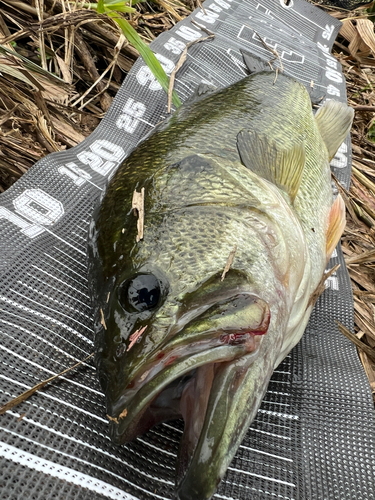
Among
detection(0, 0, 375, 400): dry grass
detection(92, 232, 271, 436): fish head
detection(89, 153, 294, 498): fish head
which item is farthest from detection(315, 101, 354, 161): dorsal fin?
detection(92, 232, 271, 436): fish head

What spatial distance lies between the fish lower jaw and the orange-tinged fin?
1.05m

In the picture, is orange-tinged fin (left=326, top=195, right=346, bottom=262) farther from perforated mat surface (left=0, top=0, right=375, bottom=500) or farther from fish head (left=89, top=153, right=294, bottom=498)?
fish head (left=89, top=153, right=294, bottom=498)

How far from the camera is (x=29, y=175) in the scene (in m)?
2.38

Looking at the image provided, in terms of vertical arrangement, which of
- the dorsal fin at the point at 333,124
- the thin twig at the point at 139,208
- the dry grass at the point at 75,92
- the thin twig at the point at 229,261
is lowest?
the dry grass at the point at 75,92

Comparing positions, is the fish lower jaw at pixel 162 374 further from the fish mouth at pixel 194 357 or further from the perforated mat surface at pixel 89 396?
the perforated mat surface at pixel 89 396

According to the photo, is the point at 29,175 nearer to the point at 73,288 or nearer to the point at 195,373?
the point at 73,288

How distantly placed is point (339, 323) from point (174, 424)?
1.18 meters

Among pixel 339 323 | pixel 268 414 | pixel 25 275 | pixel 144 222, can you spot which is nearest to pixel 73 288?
pixel 25 275

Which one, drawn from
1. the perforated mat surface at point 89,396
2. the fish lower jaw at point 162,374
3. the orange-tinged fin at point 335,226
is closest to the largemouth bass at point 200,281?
the fish lower jaw at point 162,374

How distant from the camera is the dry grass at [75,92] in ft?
8.89

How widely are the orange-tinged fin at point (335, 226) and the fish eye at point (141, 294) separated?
1.13 metres

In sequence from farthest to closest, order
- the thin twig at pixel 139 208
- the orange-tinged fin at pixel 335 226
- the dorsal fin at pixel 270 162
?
the orange-tinged fin at pixel 335 226 < the dorsal fin at pixel 270 162 < the thin twig at pixel 139 208

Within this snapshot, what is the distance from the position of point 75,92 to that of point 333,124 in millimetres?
1913

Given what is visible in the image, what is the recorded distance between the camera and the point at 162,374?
1.16 metres
